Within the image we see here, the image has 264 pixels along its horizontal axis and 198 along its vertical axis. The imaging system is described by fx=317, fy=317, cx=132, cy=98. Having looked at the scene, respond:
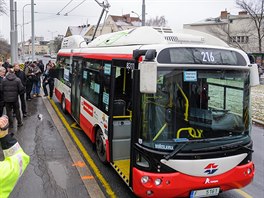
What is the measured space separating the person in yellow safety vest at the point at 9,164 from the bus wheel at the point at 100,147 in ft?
12.2

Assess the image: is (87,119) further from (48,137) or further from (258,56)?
(258,56)

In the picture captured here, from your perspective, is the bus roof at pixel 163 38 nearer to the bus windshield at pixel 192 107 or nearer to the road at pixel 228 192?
the bus windshield at pixel 192 107

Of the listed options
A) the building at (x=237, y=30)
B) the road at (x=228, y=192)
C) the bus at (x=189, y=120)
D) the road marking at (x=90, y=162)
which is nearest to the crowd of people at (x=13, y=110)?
the road marking at (x=90, y=162)

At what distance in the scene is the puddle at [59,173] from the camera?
561 cm

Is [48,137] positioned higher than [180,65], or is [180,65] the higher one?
[180,65]

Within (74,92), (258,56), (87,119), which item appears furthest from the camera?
(258,56)

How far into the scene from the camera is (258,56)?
115ft

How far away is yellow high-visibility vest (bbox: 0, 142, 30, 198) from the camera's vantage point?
7.78 ft

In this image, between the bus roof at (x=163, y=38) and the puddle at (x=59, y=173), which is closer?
the bus roof at (x=163, y=38)

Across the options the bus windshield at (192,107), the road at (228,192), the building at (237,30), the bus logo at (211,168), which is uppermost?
the building at (237,30)

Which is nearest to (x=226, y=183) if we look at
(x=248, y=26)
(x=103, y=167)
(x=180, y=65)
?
(x=180, y=65)

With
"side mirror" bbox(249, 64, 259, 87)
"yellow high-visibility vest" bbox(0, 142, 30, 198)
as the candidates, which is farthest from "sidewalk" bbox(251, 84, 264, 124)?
"yellow high-visibility vest" bbox(0, 142, 30, 198)

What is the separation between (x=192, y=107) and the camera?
14.4ft

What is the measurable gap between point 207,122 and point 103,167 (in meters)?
2.69
